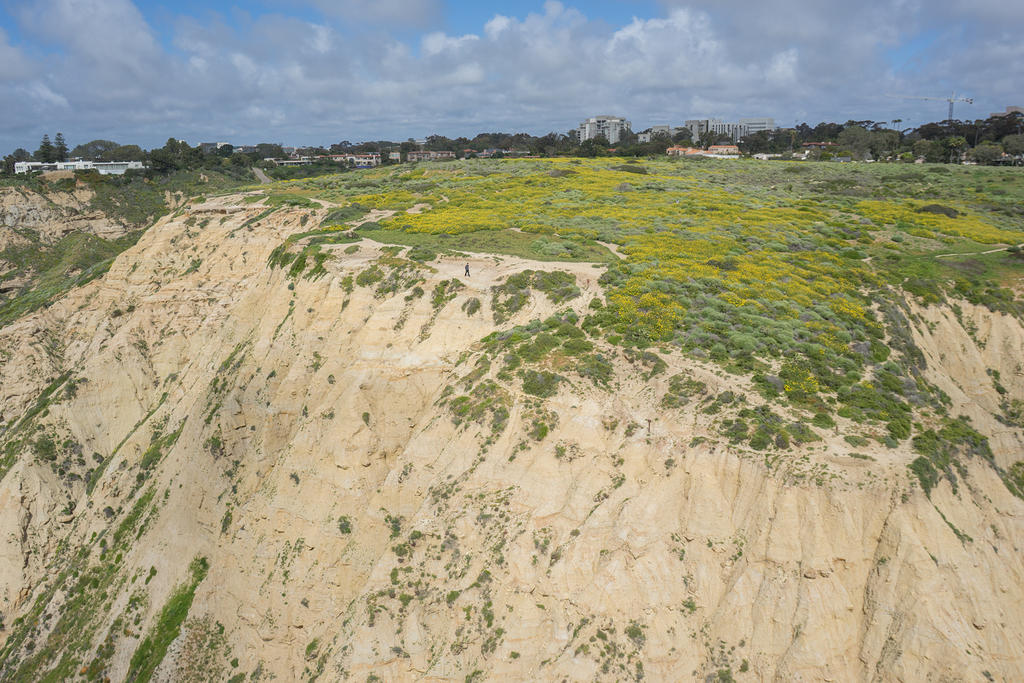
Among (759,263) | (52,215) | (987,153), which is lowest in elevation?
(759,263)

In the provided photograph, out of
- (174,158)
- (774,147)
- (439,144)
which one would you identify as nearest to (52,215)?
(174,158)

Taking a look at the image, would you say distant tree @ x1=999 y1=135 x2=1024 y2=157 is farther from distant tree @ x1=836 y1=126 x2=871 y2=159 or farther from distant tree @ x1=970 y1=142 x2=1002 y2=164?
distant tree @ x1=836 y1=126 x2=871 y2=159

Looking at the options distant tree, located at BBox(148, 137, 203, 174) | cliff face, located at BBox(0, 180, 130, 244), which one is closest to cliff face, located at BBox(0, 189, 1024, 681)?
cliff face, located at BBox(0, 180, 130, 244)

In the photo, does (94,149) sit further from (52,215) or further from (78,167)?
(52,215)

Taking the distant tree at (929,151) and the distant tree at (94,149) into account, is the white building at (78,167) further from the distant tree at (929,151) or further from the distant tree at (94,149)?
the distant tree at (929,151)

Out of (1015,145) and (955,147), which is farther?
(955,147)

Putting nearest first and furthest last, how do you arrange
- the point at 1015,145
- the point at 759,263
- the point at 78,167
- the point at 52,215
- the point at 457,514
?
1. the point at 457,514
2. the point at 759,263
3. the point at 52,215
4. the point at 1015,145
5. the point at 78,167

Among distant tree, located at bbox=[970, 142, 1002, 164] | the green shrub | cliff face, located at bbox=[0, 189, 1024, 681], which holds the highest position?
distant tree, located at bbox=[970, 142, 1002, 164]

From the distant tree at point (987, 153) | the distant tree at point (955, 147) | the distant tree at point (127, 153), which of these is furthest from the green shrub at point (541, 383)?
the distant tree at point (127, 153)

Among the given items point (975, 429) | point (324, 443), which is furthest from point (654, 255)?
point (324, 443)
